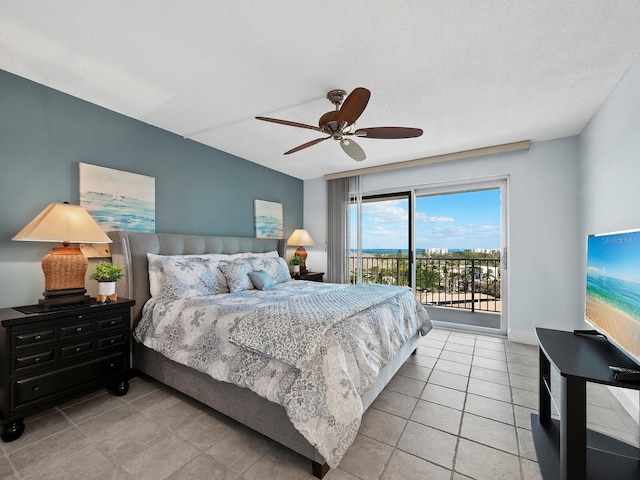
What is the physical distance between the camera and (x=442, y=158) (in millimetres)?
3986

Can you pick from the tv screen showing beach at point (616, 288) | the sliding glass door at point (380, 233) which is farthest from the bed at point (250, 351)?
the sliding glass door at point (380, 233)

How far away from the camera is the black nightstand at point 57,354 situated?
69.9 inches

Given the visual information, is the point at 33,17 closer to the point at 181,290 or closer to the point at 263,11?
the point at 263,11

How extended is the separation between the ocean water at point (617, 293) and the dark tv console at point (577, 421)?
0.27m

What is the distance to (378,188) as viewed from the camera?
4.72 metres

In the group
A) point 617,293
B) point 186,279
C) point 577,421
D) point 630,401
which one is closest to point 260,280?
point 186,279

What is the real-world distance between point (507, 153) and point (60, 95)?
15.9 feet

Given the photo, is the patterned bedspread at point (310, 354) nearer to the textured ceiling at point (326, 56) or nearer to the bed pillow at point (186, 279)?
the bed pillow at point (186, 279)

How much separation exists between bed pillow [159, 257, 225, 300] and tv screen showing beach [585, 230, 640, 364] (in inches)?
116

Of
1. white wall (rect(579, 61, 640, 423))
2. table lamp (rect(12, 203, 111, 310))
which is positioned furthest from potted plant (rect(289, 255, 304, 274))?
white wall (rect(579, 61, 640, 423))

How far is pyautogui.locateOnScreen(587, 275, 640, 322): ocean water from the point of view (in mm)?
1370

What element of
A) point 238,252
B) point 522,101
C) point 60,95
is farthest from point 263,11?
point 238,252

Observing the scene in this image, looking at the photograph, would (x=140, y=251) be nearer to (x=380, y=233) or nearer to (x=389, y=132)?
(x=389, y=132)

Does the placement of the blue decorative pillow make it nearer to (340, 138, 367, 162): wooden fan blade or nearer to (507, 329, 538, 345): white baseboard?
(340, 138, 367, 162): wooden fan blade
